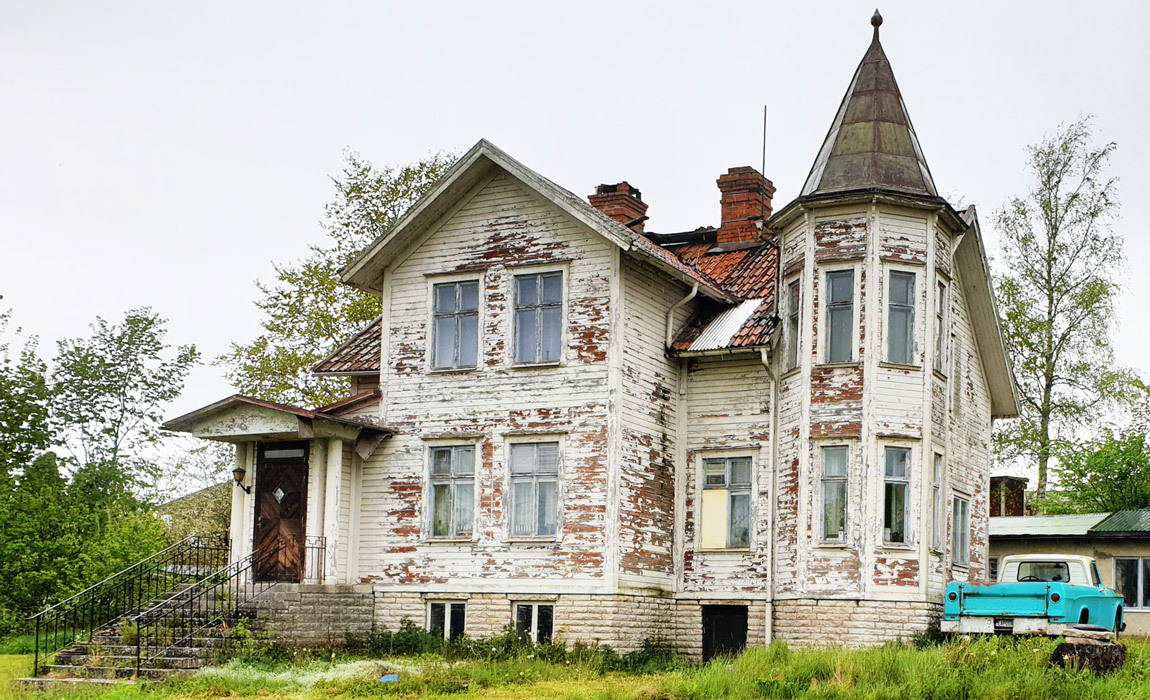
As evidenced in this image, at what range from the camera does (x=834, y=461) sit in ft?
72.8

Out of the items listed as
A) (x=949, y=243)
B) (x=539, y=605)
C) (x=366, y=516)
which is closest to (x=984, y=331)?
(x=949, y=243)

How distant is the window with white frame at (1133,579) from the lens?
29656mm

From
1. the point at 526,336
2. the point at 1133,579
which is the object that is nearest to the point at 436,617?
the point at 526,336

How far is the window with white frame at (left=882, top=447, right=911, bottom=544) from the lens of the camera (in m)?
21.8

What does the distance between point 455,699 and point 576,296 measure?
7.68 m

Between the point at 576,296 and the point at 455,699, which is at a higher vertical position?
the point at 576,296

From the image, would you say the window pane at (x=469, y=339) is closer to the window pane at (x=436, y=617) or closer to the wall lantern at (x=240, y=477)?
the window pane at (x=436, y=617)

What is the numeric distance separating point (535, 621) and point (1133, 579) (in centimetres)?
1442

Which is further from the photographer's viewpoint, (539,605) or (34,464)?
(34,464)

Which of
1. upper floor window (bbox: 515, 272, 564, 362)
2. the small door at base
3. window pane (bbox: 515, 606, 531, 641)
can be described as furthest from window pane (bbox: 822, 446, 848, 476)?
window pane (bbox: 515, 606, 531, 641)

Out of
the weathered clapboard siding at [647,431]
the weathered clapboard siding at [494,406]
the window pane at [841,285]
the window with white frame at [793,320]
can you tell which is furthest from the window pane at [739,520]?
the window pane at [841,285]

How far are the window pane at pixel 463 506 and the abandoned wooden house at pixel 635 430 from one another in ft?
0.12

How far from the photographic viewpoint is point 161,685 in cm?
1942

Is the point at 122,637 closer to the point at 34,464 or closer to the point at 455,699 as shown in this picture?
the point at 455,699
